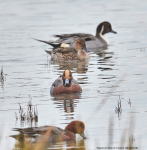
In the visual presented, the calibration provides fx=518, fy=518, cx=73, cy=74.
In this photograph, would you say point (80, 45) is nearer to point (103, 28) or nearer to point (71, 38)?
point (71, 38)

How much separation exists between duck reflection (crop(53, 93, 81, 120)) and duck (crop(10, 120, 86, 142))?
1.51 meters

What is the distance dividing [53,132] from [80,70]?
7.91 metres

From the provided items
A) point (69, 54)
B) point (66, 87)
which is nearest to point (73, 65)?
point (69, 54)

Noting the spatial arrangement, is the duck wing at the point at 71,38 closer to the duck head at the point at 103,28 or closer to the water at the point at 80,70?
the water at the point at 80,70

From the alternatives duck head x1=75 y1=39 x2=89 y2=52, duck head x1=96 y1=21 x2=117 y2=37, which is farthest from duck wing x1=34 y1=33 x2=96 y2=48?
duck head x1=75 y1=39 x2=89 y2=52

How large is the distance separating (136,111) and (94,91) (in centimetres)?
226

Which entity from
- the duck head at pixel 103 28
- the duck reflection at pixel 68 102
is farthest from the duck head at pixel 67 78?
the duck head at pixel 103 28

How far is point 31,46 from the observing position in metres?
20.3

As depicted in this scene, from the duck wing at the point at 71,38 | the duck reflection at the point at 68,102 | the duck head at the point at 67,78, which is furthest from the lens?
the duck wing at the point at 71,38

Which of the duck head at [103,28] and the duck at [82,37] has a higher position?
the duck head at [103,28]

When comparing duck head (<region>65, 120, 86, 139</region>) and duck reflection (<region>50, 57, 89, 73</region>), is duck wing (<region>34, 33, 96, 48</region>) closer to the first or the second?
duck reflection (<region>50, 57, 89, 73</region>)

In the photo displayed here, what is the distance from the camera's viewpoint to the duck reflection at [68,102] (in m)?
9.80

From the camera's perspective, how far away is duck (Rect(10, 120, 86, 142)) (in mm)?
7105

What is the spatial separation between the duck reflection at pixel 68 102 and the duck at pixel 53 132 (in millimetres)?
1509
